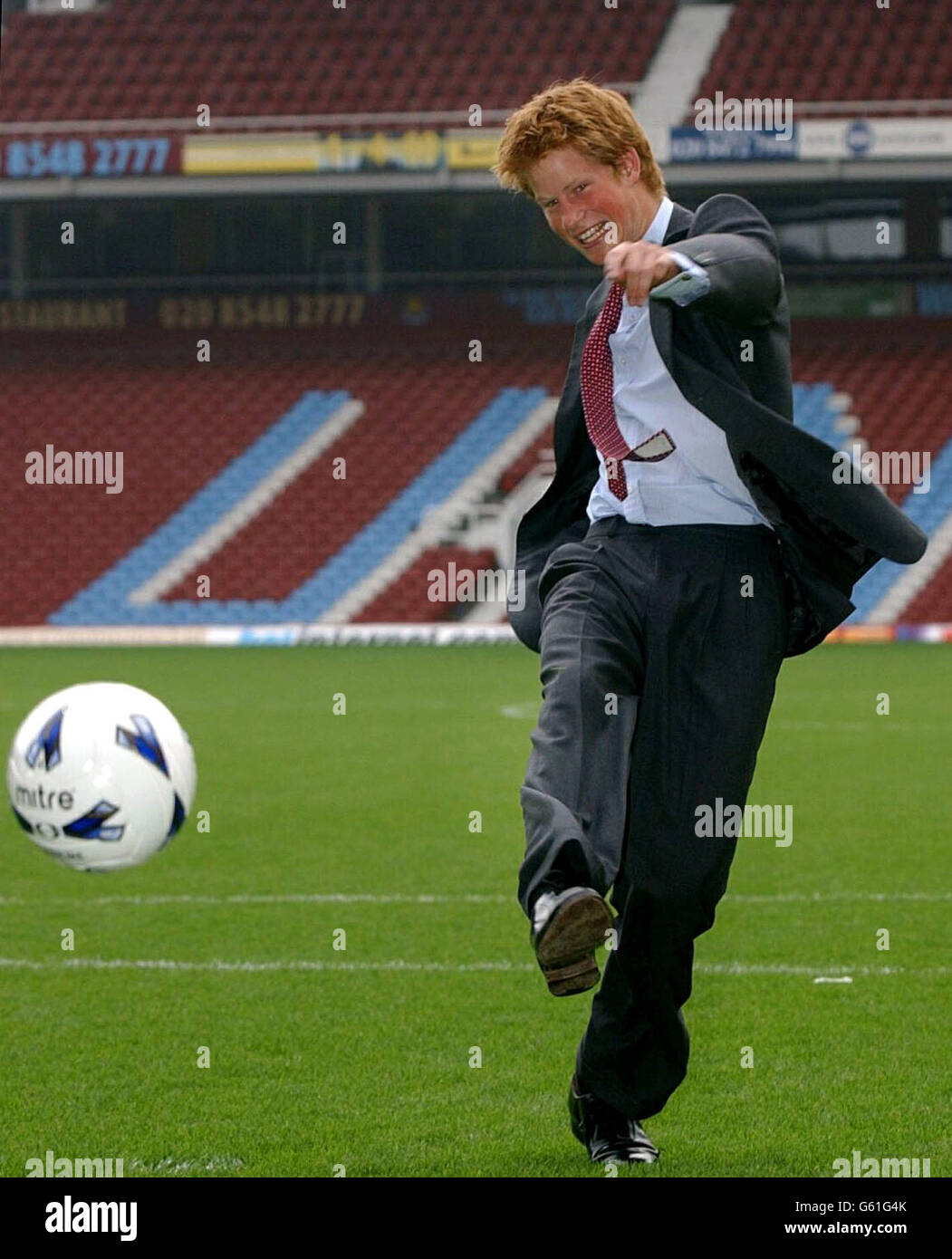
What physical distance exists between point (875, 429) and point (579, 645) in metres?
24.1

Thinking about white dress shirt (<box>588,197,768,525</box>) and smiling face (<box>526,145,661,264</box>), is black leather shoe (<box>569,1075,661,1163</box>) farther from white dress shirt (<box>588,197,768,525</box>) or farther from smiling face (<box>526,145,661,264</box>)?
smiling face (<box>526,145,661,264</box>)

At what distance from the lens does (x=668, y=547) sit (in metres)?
3.85

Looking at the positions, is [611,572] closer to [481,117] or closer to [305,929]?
[305,929]

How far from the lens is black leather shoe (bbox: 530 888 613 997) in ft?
10.6

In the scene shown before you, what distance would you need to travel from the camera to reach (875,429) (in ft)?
88.5

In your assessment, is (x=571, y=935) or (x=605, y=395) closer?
(x=571, y=935)

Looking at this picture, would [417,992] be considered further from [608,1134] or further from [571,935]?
[571,935]

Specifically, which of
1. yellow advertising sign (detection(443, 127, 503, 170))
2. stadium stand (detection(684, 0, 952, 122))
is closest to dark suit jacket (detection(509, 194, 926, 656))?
yellow advertising sign (detection(443, 127, 503, 170))

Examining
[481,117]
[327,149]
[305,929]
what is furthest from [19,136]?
[305,929]

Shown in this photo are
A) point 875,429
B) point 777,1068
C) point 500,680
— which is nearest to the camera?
point 777,1068

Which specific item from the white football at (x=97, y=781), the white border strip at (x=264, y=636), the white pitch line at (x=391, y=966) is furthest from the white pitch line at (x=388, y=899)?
the white border strip at (x=264, y=636)

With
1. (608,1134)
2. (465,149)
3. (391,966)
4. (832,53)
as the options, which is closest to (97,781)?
(391,966)

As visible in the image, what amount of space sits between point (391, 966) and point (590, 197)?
11.0 feet

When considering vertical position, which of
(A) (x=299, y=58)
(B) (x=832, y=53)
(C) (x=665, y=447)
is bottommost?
(C) (x=665, y=447)
